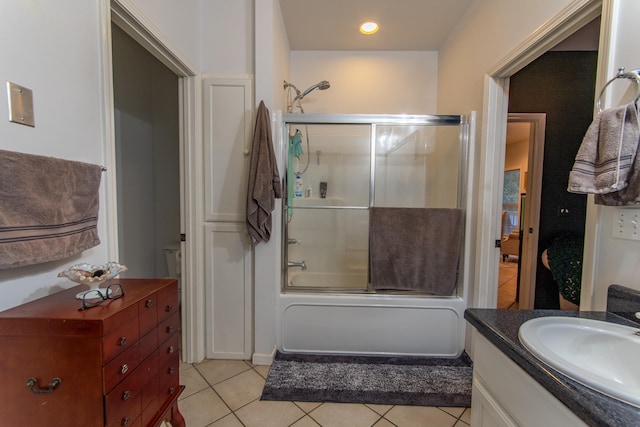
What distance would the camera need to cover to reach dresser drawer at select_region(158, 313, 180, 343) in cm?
96

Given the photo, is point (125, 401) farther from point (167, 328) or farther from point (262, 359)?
point (262, 359)

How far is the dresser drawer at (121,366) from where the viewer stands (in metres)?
0.70

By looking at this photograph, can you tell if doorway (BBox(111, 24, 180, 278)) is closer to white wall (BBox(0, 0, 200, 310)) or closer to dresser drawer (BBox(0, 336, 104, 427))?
white wall (BBox(0, 0, 200, 310))

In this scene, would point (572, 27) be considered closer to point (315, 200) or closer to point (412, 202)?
point (412, 202)

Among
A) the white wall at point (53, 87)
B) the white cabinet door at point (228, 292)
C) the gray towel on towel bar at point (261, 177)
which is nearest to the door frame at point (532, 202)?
the gray towel on towel bar at point (261, 177)

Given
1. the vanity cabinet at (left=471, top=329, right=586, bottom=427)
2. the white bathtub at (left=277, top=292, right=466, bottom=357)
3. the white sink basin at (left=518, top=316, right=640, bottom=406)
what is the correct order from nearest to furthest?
the vanity cabinet at (left=471, top=329, right=586, bottom=427) → the white sink basin at (left=518, top=316, right=640, bottom=406) → the white bathtub at (left=277, top=292, right=466, bottom=357)

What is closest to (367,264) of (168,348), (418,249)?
(418,249)

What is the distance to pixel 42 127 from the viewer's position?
0.84 meters

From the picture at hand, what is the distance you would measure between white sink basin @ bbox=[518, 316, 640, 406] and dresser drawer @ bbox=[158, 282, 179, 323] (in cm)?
117

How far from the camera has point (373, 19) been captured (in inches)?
87.7

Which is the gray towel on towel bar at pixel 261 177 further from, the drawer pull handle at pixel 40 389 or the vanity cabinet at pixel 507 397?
the vanity cabinet at pixel 507 397

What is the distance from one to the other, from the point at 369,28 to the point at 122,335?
9.04 feet

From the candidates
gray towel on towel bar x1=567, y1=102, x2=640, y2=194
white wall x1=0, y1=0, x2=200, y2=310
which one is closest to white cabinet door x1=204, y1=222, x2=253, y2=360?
white wall x1=0, y1=0, x2=200, y2=310

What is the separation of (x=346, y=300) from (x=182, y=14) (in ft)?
7.23
